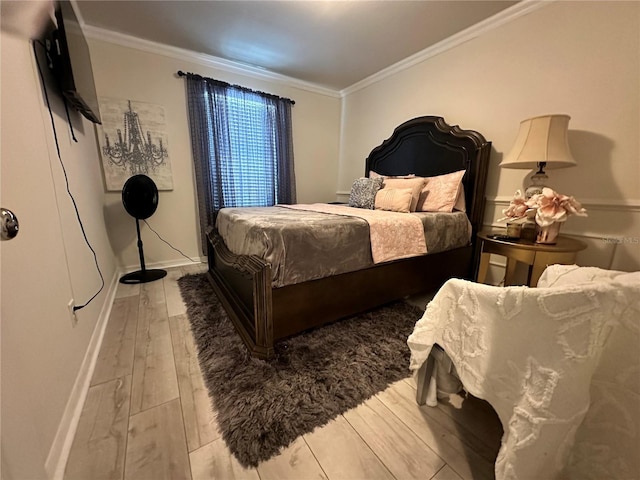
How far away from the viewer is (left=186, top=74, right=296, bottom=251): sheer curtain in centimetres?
298

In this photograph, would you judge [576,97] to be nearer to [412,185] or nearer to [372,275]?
[412,185]

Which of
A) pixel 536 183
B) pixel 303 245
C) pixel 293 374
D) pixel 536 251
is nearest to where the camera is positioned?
pixel 293 374

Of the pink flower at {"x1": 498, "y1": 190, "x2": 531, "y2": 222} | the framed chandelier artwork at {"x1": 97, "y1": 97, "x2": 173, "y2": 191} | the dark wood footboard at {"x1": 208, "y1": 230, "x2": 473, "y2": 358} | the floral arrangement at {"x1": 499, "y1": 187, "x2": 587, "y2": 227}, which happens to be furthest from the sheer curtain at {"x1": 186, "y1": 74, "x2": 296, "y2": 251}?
the floral arrangement at {"x1": 499, "y1": 187, "x2": 587, "y2": 227}

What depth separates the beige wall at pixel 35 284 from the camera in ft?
2.31

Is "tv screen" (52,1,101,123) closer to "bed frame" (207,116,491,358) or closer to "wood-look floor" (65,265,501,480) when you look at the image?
"bed frame" (207,116,491,358)

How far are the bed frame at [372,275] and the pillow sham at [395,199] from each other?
1.74 feet

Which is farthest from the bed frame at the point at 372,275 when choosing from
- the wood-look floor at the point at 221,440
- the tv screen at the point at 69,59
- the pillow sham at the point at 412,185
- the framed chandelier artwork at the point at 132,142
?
the tv screen at the point at 69,59

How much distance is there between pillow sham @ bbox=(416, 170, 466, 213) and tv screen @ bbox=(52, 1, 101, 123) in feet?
8.89

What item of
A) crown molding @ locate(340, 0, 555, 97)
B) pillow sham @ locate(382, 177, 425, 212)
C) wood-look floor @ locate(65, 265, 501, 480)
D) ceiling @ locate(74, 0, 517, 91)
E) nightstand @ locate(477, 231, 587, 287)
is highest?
ceiling @ locate(74, 0, 517, 91)

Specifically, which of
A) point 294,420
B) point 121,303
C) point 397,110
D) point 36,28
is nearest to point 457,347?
point 294,420

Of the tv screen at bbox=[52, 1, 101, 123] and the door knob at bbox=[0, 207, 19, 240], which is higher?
the tv screen at bbox=[52, 1, 101, 123]

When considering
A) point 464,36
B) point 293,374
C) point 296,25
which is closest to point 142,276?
point 293,374

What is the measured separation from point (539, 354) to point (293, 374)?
3.50 feet

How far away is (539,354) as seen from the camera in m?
0.65
